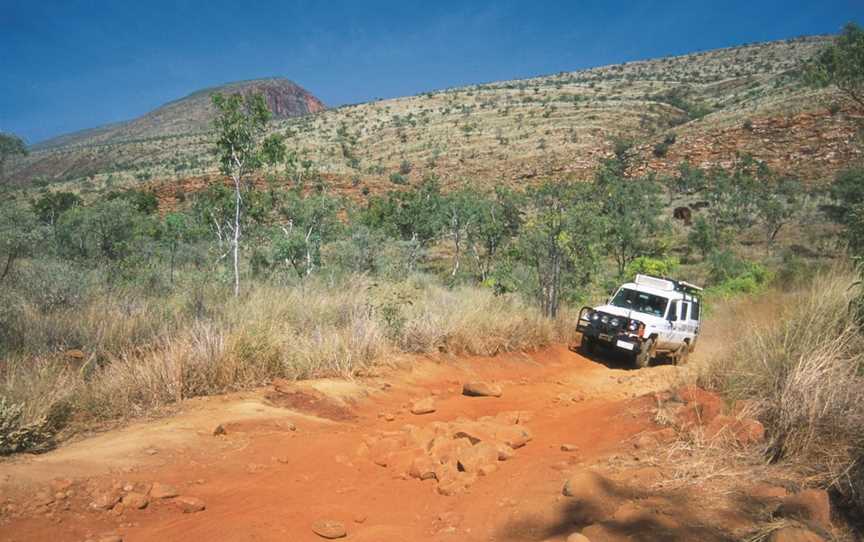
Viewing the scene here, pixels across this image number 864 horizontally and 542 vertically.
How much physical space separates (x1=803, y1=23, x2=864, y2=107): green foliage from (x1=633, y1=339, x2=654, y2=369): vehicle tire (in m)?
8.29

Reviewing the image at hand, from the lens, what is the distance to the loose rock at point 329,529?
3.25 m

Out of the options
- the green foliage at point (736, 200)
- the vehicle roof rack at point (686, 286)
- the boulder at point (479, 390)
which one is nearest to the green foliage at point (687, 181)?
the green foliage at point (736, 200)

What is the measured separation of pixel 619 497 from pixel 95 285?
31.2ft

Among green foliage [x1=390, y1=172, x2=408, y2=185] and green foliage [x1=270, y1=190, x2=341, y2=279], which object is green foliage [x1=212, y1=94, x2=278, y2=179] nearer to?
green foliage [x1=270, y1=190, x2=341, y2=279]

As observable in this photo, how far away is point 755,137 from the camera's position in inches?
1935

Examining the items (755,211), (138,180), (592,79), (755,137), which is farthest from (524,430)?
(592,79)

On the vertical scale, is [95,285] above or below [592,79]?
below

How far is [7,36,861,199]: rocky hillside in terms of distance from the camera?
1863 inches

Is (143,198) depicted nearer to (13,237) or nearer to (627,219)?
(13,237)

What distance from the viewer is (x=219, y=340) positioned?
6.16 metres

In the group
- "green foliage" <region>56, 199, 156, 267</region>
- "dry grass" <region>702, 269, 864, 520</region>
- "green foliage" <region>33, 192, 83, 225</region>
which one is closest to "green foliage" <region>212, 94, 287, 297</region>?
"green foliage" <region>56, 199, 156, 267</region>

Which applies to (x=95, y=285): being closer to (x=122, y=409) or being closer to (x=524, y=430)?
(x=122, y=409)

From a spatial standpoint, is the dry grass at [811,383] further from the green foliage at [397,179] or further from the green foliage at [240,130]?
the green foliage at [397,179]

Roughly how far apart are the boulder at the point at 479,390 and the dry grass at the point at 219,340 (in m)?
1.41
